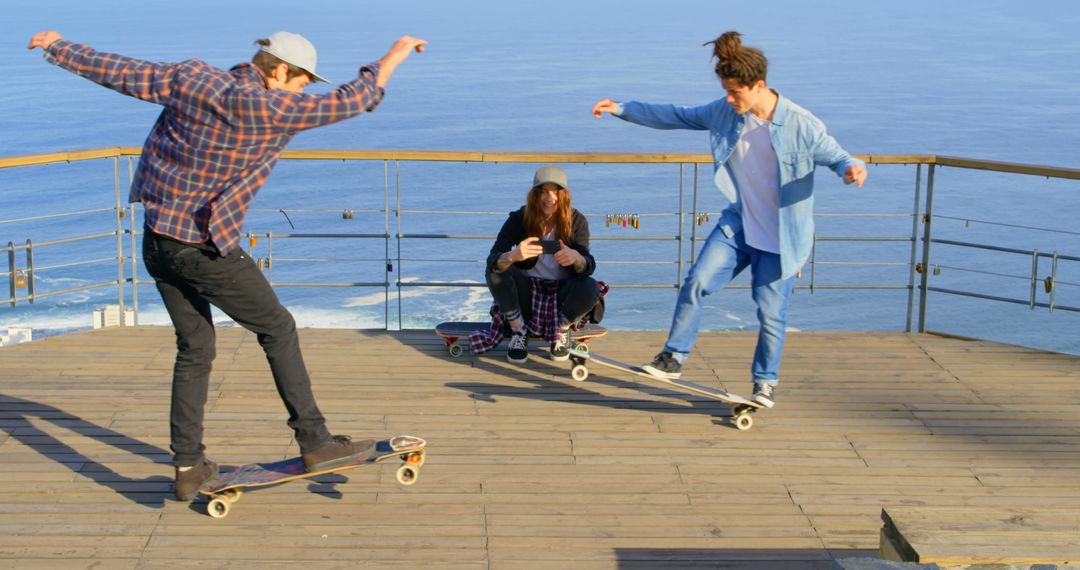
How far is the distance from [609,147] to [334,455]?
169 feet

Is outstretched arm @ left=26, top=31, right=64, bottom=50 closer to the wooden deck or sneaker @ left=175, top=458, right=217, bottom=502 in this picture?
sneaker @ left=175, top=458, right=217, bottom=502

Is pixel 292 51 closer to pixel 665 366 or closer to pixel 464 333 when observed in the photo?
pixel 665 366

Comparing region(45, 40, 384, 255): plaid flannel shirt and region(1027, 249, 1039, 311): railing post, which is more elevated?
region(45, 40, 384, 255): plaid flannel shirt

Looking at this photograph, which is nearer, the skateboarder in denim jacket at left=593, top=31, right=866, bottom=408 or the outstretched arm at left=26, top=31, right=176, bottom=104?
the outstretched arm at left=26, top=31, right=176, bottom=104

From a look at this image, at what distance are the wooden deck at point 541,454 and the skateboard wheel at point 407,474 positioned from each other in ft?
0.14

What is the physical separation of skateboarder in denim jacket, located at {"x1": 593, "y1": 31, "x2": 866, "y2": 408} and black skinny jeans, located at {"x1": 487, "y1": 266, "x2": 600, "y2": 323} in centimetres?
73

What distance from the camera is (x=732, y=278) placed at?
4.94 m

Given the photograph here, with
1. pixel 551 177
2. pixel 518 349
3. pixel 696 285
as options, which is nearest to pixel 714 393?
pixel 696 285

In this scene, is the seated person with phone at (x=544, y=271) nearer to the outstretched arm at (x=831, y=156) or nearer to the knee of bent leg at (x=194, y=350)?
the outstretched arm at (x=831, y=156)

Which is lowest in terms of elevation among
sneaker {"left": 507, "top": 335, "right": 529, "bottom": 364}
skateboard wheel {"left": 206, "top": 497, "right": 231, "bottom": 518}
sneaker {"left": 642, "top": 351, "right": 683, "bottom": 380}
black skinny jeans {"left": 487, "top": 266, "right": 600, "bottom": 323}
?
skateboard wheel {"left": 206, "top": 497, "right": 231, "bottom": 518}

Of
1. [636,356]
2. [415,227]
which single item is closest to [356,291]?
[415,227]

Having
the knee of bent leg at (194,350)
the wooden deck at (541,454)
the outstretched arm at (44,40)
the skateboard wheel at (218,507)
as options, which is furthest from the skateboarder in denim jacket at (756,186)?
the outstretched arm at (44,40)

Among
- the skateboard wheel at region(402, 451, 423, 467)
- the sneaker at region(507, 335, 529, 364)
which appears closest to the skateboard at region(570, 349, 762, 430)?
the sneaker at region(507, 335, 529, 364)

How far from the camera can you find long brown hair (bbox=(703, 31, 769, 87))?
4.55 metres
